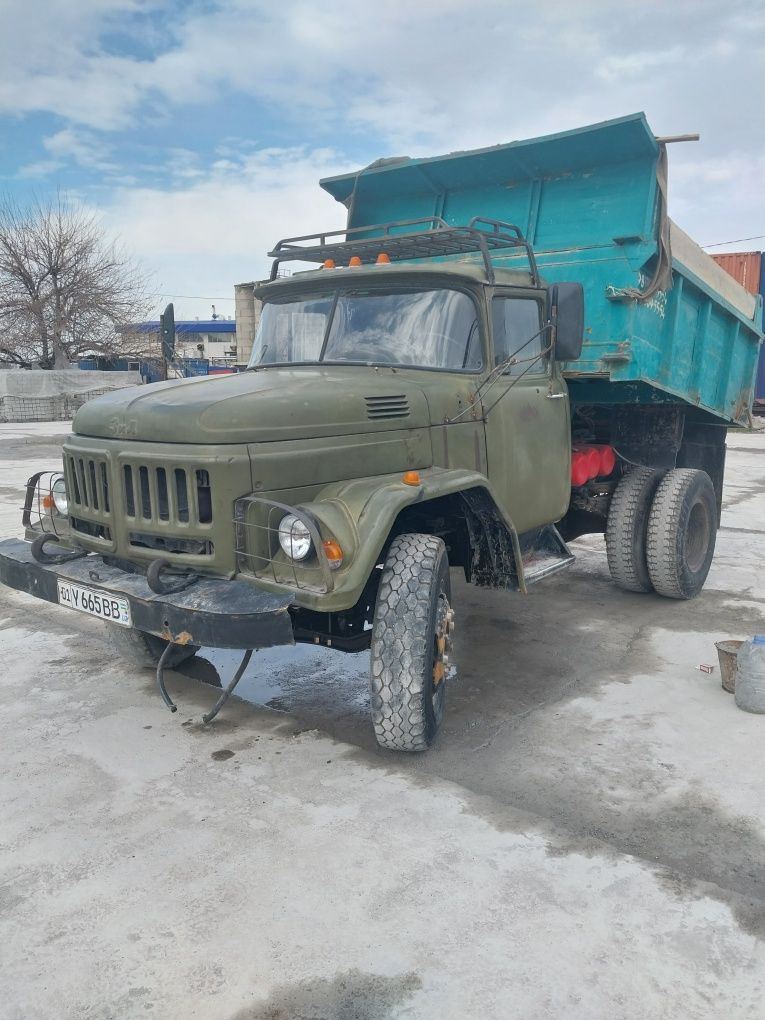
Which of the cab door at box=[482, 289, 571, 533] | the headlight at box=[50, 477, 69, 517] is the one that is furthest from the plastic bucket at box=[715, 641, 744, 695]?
the headlight at box=[50, 477, 69, 517]

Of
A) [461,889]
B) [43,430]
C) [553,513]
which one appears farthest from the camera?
[43,430]

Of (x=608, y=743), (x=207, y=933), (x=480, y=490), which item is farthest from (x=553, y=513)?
(x=207, y=933)

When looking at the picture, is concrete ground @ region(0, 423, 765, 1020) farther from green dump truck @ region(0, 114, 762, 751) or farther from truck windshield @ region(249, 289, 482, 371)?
truck windshield @ region(249, 289, 482, 371)

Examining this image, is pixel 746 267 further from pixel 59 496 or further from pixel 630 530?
pixel 59 496

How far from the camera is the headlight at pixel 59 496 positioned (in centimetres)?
437

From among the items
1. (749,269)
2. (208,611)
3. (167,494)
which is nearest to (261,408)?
(167,494)

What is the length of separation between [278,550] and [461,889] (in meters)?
1.48

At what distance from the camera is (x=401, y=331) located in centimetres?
439

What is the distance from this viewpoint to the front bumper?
10.4 ft

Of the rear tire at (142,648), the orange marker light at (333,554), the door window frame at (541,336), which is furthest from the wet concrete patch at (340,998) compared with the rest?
the door window frame at (541,336)

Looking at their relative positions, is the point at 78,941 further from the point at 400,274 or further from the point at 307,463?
the point at 400,274

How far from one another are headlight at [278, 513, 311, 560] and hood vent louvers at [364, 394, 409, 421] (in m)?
0.73

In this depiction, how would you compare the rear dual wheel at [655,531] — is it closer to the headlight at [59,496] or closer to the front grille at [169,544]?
the front grille at [169,544]

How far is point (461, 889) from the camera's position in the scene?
2.76 m
